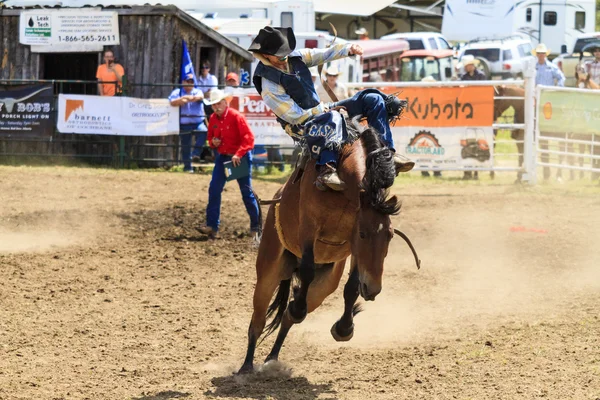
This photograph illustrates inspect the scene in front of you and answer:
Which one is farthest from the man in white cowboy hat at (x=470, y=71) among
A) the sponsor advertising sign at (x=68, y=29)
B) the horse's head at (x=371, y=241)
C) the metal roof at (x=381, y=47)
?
the horse's head at (x=371, y=241)

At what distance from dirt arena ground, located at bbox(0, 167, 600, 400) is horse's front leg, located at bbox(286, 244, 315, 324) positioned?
46cm

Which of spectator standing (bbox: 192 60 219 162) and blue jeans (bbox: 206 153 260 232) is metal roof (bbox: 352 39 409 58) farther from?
blue jeans (bbox: 206 153 260 232)

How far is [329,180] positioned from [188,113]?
11270 millimetres

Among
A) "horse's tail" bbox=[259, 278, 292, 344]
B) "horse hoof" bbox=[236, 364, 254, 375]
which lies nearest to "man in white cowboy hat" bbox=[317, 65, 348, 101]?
"horse's tail" bbox=[259, 278, 292, 344]

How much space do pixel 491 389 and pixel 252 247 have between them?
18.5 ft

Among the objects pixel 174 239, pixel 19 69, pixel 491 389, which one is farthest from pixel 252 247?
pixel 19 69

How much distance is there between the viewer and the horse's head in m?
5.52

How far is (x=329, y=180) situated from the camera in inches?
223

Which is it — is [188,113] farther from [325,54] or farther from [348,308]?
[348,308]

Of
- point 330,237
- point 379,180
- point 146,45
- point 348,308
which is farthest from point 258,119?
point 379,180

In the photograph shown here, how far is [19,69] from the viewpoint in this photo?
18344 mm

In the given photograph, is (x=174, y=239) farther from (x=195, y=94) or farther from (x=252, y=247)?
(x=195, y=94)

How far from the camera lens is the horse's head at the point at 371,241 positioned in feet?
18.1

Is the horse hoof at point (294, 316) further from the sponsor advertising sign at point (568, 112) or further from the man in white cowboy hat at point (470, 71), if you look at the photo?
the man in white cowboy hat at point (470, 71)
